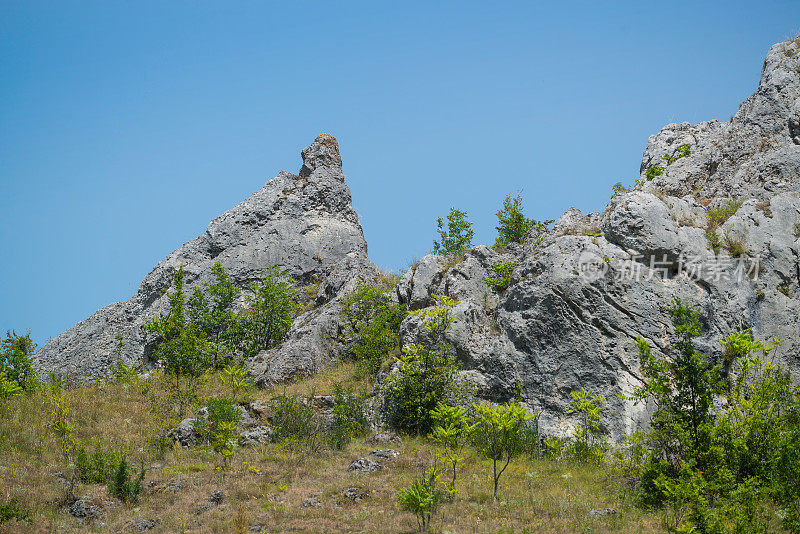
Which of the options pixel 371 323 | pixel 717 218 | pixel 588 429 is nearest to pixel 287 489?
pixel 588 429

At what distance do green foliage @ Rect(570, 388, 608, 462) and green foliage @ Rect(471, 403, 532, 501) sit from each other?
1459 millimetres

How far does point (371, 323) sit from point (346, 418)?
5.30m

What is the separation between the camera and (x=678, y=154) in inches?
→ 930

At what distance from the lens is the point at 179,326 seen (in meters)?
22.0

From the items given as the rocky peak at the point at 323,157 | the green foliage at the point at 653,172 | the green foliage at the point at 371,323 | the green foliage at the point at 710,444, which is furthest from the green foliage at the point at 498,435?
the rocky peak at the point at 323,157

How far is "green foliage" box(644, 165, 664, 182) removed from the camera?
23062 millimetres

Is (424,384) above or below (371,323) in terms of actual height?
below

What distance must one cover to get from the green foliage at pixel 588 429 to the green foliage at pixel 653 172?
464 inches

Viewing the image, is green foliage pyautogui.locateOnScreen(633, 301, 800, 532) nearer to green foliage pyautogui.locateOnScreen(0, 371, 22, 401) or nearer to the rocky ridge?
the rocky ridge

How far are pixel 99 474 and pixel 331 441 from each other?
5661mm

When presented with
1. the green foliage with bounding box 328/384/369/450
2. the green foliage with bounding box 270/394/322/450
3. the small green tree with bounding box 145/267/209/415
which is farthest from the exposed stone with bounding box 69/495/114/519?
the small green tree with bounding box 145/267/209/415

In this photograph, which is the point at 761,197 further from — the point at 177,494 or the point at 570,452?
the point at 177,494

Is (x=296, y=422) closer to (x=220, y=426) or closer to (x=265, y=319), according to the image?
(x=220, y=426)

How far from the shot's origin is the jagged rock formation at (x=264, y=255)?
25516 mm
